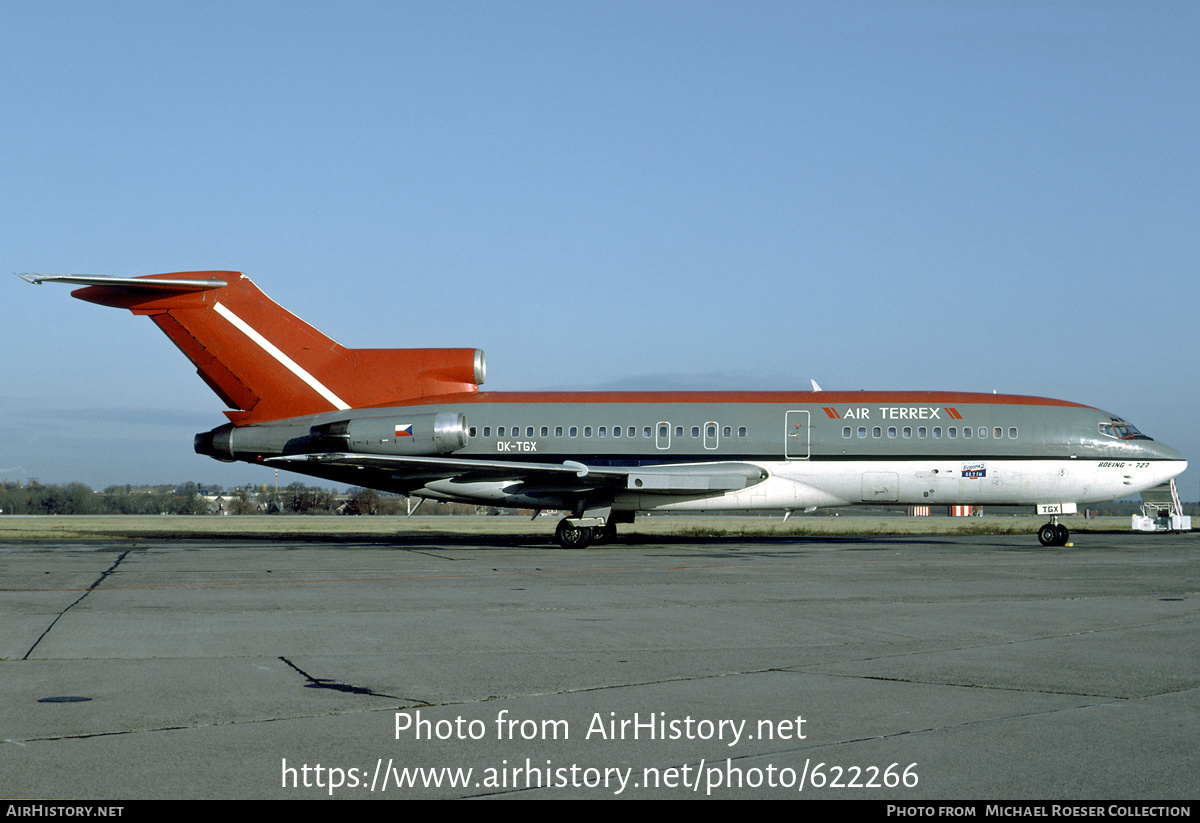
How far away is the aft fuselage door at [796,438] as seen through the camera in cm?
2661

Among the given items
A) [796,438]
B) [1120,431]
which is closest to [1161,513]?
[1120,431]

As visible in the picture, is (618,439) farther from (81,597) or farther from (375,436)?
(81,597)

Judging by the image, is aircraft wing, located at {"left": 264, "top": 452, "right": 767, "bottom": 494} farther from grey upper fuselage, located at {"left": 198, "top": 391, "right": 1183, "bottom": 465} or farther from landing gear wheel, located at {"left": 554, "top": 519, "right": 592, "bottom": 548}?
landing gear wheel, located at {"left": 554, "top": 519, "right": 592, "bottom": 548}

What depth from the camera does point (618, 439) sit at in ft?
88.6

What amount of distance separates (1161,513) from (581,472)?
26.8 metres

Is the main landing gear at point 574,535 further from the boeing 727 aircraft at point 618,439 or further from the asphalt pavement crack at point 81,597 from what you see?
the asphalt pavement crack at point 81,597

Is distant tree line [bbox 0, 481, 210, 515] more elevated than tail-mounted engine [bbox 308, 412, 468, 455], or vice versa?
tail-mounted engine [bbox 308, 412, 468, 455]

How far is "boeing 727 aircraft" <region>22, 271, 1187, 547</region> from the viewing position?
86.2 feet

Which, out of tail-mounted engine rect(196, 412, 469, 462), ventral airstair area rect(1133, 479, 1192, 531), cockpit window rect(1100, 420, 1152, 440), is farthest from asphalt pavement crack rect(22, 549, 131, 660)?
ventral airstair area rect(1133, 479, 1192, 531)

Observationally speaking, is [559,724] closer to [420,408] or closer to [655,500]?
[655,500]

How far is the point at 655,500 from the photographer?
87.4 feet

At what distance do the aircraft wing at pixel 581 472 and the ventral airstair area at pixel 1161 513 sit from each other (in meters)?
20.7

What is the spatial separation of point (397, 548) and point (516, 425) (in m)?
4.63

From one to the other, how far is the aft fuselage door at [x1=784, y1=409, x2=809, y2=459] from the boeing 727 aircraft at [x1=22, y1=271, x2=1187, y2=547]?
0.12 ft
